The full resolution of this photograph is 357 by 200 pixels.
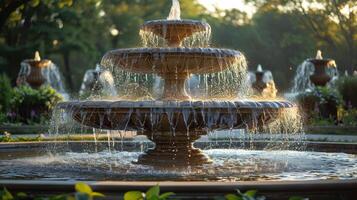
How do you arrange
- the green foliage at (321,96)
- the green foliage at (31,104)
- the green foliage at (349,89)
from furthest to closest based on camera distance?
the green foliage at (349,89) → the green foliage at (321,96) → the green foliage at (31,104)

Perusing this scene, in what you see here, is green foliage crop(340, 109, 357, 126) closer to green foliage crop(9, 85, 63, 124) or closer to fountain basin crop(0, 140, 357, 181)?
fountain basin crop(0, 140, 357, 181)

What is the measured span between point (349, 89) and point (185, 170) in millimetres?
16128

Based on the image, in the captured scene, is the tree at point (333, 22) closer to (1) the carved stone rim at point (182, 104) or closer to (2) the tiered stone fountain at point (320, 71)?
(2) the tiered stone fountain at point (320, 71)

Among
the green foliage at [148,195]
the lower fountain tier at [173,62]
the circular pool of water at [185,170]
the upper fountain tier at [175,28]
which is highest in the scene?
the upper fountain tier at [175,28]

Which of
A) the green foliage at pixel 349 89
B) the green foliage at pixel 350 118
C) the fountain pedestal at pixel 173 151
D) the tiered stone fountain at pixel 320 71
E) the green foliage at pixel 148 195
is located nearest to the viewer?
the green foliage at pixel 148 195

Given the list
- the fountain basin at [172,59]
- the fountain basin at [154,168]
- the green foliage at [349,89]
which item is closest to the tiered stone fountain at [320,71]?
the green foliage at [349,89]

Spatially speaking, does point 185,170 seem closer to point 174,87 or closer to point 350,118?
point 174,87

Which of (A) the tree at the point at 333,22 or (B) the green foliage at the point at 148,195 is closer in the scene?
(B) the green foliage at the point at 148,195

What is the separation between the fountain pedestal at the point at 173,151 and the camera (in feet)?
30.6

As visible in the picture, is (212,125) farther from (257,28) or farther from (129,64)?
(257,28)

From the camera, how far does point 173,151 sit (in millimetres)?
9508

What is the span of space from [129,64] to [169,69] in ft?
1.91

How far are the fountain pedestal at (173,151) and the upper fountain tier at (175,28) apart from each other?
160 cm

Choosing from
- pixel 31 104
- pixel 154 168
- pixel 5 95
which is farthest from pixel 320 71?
pixel 154 168
